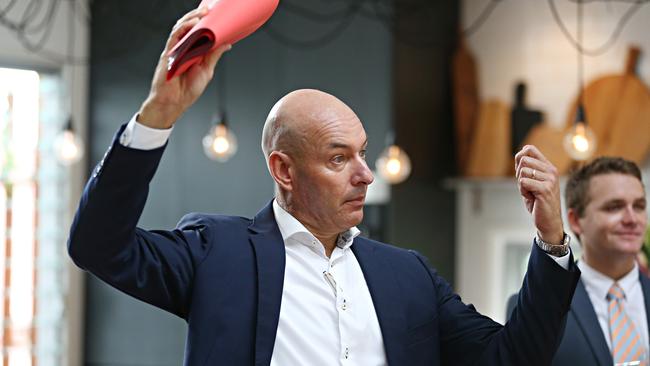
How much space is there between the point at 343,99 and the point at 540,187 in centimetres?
507

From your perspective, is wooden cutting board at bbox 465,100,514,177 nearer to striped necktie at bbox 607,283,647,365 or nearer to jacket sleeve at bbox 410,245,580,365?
striped necktie at bbox 607,283,647,365

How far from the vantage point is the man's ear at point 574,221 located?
2867 millimetres

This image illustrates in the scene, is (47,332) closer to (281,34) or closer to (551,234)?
(281,34)

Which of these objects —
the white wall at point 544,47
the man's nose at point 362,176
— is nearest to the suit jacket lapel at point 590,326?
the man's nose at point 362,176

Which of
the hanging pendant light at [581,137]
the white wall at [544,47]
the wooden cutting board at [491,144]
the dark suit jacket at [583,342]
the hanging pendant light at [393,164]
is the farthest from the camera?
the wooden cutting board at [491,144]

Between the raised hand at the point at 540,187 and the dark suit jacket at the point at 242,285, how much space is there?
74mm

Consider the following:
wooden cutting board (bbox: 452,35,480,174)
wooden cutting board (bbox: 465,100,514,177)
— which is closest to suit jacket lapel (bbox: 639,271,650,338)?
wooden cutting board (bbox: 465,100,514,177)

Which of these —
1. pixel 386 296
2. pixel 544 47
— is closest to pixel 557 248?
pixel 386 296

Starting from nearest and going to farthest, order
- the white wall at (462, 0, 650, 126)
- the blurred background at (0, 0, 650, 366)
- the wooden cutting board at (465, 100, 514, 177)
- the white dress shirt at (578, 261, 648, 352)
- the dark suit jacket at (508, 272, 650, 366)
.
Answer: the dark suit jacket at (508, 272, 650, 366), the white dress shirt at (578, 261, 648, 352), the white wall at (462, 0, 650, 126), the blurred background at (0, 0, 650, 366), the wooden cutting board at (465, 100, 514, 177)

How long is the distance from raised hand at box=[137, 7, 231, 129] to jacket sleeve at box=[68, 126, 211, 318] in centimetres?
6

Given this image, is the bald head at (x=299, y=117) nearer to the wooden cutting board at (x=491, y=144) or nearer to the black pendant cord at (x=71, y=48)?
the wooden cutting board at (x=491, y=144)

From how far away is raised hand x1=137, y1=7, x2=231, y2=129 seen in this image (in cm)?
169

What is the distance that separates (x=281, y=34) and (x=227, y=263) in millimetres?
5385

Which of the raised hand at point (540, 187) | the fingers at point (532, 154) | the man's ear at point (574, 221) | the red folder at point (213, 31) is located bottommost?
the man's ear at point (574, 221)
